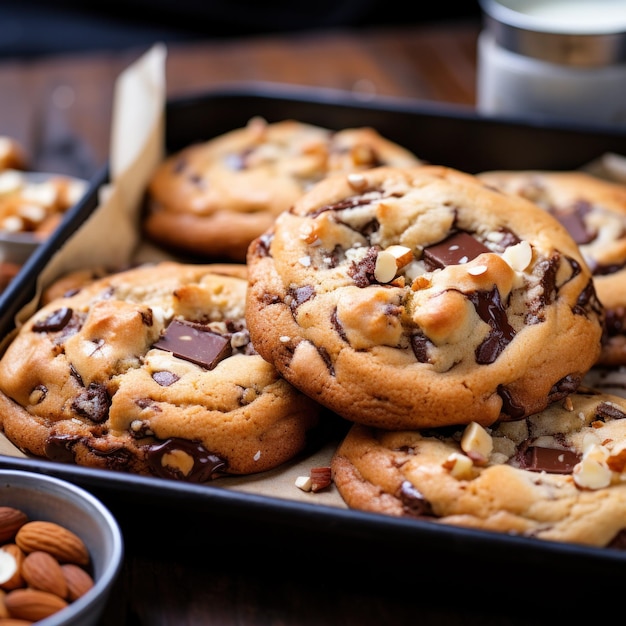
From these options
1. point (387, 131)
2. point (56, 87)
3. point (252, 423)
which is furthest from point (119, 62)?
point (252, 423)

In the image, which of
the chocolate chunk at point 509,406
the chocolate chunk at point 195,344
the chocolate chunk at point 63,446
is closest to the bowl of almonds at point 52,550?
the chocolate chunk at point 63,446

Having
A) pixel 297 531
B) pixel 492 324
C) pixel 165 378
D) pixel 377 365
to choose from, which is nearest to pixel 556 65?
pixel 492 324

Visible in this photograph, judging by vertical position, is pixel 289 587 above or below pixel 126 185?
below

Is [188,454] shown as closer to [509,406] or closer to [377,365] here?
[377,365]

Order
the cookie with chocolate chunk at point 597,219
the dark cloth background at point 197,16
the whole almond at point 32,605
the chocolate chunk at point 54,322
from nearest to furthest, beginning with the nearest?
1. the whole almond at point 32,605
2. the chocolate chunk at point 54,322
3. the cookie with chocolate chunk at point 597,219
4. the dark cloth background at point 197,16

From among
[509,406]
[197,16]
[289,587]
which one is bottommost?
[289,587]

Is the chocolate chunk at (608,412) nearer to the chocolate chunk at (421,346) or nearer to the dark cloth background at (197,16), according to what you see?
the chocolate chunk at (421,346)
